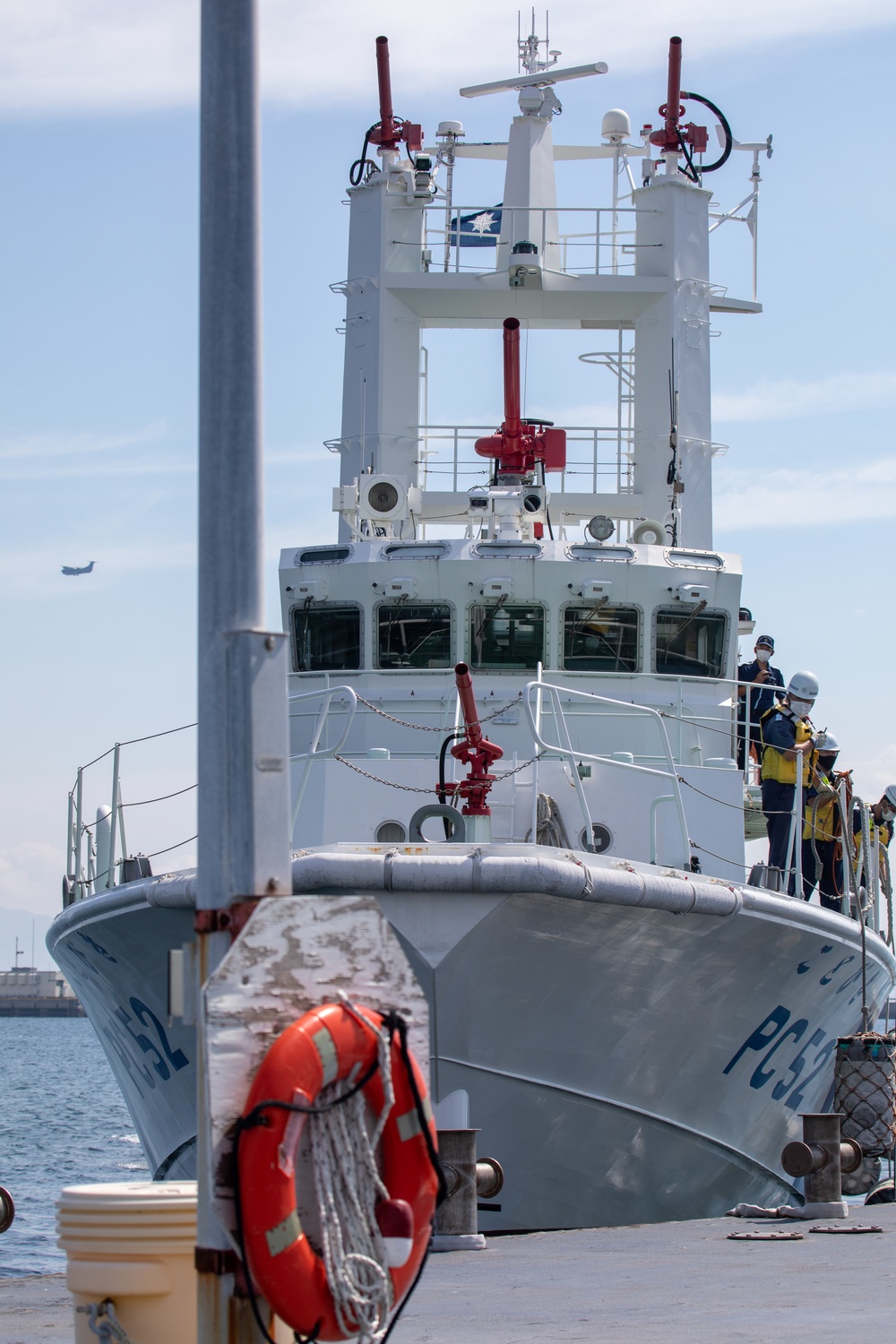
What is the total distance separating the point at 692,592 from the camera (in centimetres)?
1274

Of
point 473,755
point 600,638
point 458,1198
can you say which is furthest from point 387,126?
point 458,1198

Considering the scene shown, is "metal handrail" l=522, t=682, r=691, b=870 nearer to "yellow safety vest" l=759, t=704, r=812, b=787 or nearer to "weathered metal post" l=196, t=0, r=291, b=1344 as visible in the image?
"yellow safety vest" l=759, t=704, r=812, b=787

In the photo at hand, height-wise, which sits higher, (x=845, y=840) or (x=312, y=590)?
(x=312, y=590)

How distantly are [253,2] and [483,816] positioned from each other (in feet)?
20.0

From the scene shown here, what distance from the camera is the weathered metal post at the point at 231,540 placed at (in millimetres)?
3607

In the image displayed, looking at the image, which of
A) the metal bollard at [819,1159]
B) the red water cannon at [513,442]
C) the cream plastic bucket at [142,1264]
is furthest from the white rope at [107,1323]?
the red water cannon at [513,442]

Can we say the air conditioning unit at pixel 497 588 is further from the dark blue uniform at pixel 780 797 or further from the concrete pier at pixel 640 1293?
the concrete pier at pixel 640 1293

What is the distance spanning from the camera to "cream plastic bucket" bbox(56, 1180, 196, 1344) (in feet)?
13.0

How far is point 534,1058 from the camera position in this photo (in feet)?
29.6

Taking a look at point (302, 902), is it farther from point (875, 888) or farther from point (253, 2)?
point (875, 888)

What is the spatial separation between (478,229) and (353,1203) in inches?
544

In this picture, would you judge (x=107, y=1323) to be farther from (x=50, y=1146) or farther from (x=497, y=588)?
(x=50, y=1146)

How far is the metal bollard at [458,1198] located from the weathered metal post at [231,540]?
4223 millimetres

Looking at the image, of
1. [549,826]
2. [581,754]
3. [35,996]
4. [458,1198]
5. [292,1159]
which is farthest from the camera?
[35,996]
